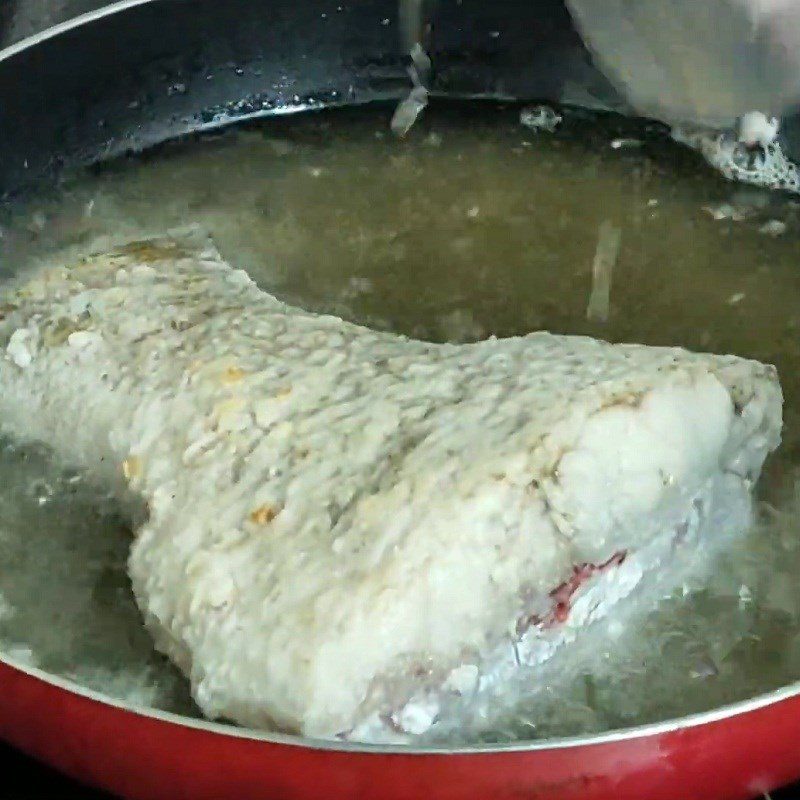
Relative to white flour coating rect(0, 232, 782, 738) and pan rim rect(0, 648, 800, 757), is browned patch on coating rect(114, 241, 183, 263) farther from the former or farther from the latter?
pan rim rect(0, 648, 800, 757)

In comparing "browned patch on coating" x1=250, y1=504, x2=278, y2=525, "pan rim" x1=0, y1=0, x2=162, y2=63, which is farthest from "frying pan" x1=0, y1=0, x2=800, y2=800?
"browned patch on coating" x1=250, y1=504, x2=278, y2=525

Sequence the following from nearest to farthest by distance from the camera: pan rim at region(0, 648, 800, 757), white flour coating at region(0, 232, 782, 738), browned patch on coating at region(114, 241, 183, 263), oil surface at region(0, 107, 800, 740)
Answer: pan rim at region(0, 648, 800, 757) → white flour coating at region(0, 232, 782, 738) → oil surface at region(0, 107, 800, 740) → browned patch on coating at region(114, 241, 183, 263)

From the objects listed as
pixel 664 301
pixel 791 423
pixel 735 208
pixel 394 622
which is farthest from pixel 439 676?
pixel 735 208

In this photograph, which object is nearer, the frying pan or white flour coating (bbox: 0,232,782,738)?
white flour coating (bbox: 0,232,782,738)

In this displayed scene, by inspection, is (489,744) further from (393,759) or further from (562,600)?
(562,600)

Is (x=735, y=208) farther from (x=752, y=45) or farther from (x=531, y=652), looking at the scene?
(x=531, y=652)

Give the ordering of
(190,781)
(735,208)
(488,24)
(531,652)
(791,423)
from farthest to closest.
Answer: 1. (488,24)
2. (735,208)
3. (791,423)
4. (531,652)
5. (190,781)

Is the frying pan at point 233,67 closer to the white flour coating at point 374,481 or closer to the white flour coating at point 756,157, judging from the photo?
the white flour coating at point 756,157
